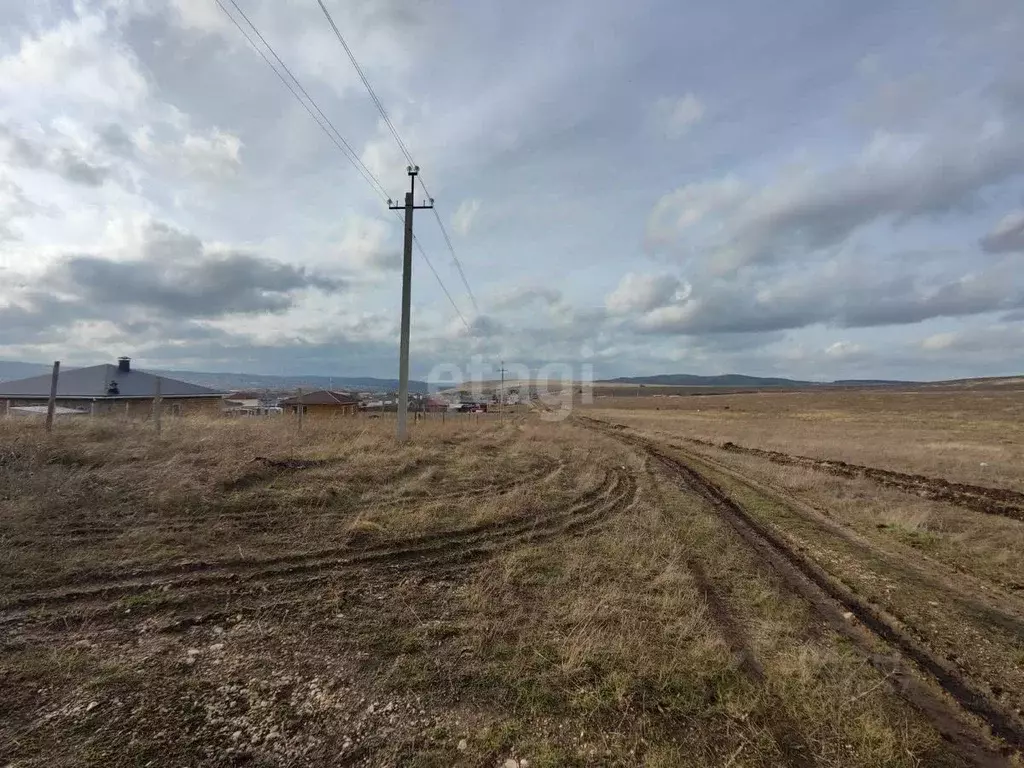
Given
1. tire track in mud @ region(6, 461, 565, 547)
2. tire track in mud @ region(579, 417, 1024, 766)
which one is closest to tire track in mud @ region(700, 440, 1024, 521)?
tire track in mud @ region(579, 417, 1024, 766)

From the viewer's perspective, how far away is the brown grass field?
12.7 feet

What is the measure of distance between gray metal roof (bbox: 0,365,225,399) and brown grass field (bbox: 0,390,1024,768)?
110ft

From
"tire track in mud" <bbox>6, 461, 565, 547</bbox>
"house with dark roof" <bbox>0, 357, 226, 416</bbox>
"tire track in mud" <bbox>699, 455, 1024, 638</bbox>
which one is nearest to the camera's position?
"tire track in mud" <bbox>699, 455, 1024, 638</bbox>

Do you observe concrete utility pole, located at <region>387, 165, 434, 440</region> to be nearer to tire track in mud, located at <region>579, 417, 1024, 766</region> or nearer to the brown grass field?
the brown grass field

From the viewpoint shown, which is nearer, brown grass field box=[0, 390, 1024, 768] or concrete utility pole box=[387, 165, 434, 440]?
brown grass field box=[0, 390, 1024, 768]

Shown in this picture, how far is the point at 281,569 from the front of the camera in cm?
693

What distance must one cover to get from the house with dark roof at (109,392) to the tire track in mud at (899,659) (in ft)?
127

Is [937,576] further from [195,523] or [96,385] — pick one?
[96,385]

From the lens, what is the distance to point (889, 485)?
1658cm

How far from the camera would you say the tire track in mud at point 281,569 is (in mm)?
5594

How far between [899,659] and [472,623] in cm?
475

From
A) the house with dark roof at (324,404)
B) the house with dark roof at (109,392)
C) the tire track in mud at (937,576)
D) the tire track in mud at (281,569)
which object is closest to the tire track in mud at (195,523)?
the tire track in mud at (281,569)

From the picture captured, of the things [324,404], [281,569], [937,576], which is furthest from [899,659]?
[324,404]

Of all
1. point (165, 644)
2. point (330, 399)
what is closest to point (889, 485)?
point (165, 644)
